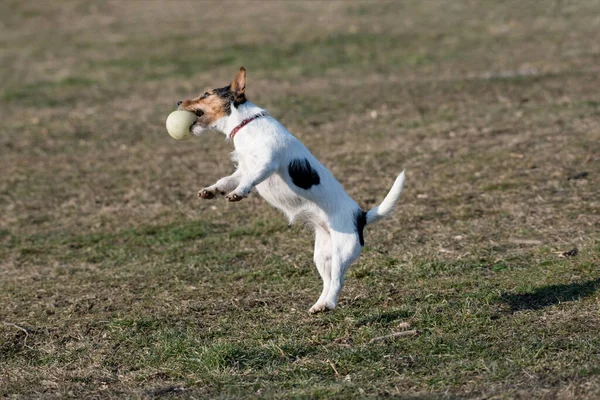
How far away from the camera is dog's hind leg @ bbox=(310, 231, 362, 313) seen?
18.1ft

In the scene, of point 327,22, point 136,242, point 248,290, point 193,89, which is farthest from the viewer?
point 327,22

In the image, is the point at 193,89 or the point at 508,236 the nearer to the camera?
the point at 508,236

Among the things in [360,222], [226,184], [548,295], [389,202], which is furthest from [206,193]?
[548,295]

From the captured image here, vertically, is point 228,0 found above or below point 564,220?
above

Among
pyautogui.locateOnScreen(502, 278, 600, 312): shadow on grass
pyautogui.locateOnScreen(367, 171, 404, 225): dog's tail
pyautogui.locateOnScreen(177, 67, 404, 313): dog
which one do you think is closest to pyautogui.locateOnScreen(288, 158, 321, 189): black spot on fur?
pyautogui.locateOnScreen(177, 67, 404, 313): dog

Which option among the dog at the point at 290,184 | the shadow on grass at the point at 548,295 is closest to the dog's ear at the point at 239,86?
the dog at the point at 290,184

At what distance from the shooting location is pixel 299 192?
19.0ft

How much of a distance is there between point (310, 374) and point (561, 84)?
8.74 m

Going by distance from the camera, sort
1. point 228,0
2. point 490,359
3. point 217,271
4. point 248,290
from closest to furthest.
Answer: point 490,359
point 248,290
point 217,271
point 228,0

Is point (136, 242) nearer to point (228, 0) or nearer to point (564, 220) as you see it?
point (564, 220)

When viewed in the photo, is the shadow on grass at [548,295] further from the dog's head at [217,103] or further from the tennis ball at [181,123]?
the tennis ball at [181,123]

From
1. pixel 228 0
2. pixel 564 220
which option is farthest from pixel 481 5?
pixel 564 220

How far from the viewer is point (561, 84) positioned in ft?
40.1

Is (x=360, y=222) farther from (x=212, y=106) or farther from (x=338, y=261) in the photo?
(x=212, y=106)
